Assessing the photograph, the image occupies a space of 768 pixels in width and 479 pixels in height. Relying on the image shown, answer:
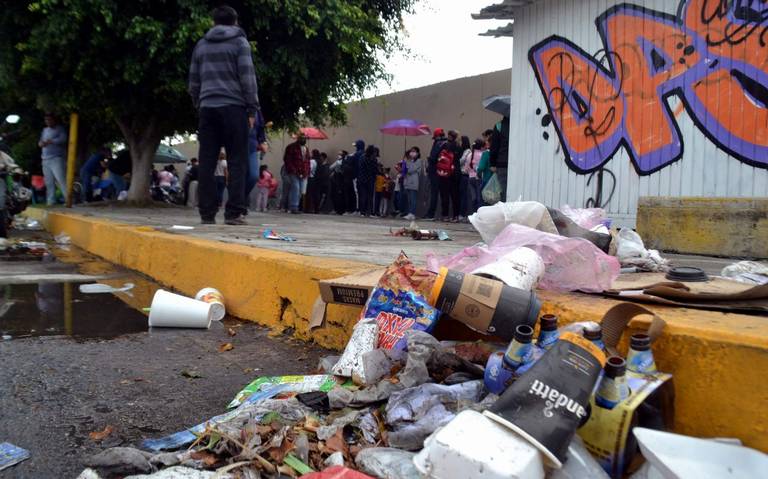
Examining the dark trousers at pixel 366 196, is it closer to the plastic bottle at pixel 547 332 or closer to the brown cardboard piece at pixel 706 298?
the brown cardboard piece at pixel 706 298

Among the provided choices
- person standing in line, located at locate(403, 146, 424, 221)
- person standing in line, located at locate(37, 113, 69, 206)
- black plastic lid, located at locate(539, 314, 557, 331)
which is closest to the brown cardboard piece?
black plastic lid, located at locate(539, 314, 557, 331)

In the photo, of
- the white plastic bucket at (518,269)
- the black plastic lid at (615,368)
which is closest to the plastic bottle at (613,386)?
the black plastic lid at (615,368)

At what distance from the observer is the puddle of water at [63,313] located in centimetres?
296

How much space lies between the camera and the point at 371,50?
1194cm

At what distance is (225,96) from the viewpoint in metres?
5.64

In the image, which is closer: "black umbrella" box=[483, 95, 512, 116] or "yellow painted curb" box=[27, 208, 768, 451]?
"yellow painted curb" box=[27, 208, 768, 451]

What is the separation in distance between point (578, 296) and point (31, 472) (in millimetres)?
1692

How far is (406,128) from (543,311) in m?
13.9

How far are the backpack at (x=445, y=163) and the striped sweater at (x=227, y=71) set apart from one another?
22.6 ft

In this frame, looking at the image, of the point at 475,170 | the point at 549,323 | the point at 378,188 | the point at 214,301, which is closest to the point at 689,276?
Answer: the point at 549,323

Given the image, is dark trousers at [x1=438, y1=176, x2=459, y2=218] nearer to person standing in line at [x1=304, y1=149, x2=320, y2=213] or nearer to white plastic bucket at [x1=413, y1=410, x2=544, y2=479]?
person standing in line at [x1=304, y1=149, x2=320, y2=213]

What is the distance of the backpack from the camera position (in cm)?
1220

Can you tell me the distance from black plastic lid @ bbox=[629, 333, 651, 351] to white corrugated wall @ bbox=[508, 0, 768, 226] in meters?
4.97

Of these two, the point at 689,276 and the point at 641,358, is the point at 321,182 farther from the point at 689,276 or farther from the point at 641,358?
the point at 641,358
